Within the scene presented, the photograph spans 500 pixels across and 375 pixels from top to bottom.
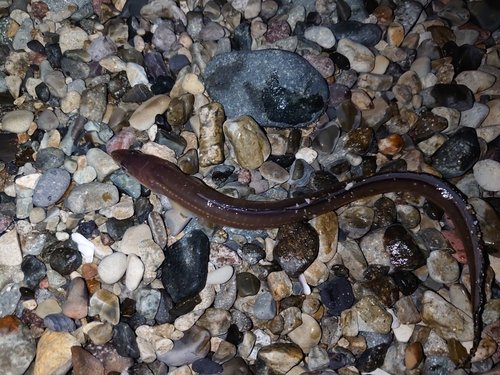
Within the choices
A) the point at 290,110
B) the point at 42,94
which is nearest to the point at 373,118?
the point at 290,110

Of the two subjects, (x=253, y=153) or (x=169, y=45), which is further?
(x=169, y=45)

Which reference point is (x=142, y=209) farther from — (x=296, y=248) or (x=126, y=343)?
(x=296, y=248)

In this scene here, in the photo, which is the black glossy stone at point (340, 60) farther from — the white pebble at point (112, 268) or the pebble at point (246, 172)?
the white pebble at point (112, 268)

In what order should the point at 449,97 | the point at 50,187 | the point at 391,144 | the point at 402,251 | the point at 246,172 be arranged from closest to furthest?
the point at 402,251 → the point at 50,187 → the point at 246,172 → the point at 391,144 → the point at 449,97

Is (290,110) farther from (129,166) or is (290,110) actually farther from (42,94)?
(42,94)

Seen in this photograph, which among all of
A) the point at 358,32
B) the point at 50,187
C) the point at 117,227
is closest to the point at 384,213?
the point at 358,32

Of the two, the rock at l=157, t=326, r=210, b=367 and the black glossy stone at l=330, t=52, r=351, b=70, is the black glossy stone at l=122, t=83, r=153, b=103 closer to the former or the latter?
the black glossy stone at l=330, t=52, r=351, b=70

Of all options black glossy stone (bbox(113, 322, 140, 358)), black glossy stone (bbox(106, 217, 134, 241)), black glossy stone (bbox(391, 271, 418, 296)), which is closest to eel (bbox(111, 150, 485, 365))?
black glossy stone (bbox(106, 217, 134, 241))
